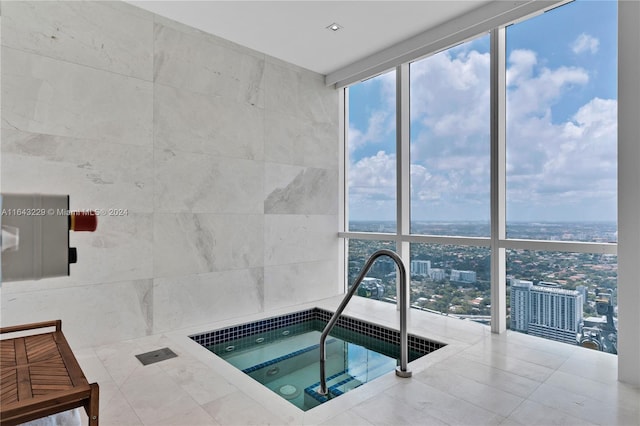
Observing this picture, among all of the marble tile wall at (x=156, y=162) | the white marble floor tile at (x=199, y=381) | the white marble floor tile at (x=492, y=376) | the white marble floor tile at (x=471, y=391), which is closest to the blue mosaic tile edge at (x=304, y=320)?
the marble tile wall at (x=156, y=162)

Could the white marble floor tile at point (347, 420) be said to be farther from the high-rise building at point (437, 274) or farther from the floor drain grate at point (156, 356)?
the high-rise building at point (437, 274)

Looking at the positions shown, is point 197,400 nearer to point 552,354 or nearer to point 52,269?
point 52,269

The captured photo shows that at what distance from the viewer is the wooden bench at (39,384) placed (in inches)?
35.7

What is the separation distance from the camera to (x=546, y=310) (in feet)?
9.60

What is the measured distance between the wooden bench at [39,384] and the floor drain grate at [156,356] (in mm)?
1297

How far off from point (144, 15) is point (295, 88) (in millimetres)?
1650

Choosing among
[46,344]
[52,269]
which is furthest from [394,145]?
[52,269]

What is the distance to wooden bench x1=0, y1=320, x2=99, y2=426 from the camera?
91 cm

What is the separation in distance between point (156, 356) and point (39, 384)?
1692 millimetres

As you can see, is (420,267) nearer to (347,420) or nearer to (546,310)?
(546,310)

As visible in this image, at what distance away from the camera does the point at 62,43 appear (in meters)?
2.63

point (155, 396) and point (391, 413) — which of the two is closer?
point (391, 413)

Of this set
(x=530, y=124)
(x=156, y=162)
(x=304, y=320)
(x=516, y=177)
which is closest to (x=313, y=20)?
(x=156, y=162)

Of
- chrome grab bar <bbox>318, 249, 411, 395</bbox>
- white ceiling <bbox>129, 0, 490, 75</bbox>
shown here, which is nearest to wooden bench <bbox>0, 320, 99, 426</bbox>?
chrome grab bar <bbox>318, 249, 411, 395</bbox>
